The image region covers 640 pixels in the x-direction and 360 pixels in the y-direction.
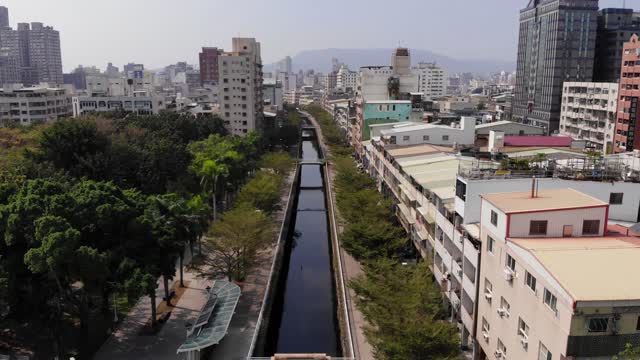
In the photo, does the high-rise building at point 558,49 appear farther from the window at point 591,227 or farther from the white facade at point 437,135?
the window at point 591,227

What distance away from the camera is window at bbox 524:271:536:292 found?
15.3m

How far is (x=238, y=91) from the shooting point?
85.8m

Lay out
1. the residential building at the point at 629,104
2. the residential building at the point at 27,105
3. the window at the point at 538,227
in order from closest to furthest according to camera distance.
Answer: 1. the window at the point at 538,227
2. the residential building at the point at 629,104
3. the residential building at the point at 27,105

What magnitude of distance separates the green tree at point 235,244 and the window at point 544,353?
17.5 metres

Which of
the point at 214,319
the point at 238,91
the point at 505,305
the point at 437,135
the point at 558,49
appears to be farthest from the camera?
the point at 238,91

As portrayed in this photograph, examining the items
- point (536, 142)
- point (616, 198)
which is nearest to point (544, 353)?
point (616, 198)

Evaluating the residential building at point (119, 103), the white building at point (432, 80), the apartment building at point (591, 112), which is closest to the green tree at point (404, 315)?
the apartment building at point (591, 112)

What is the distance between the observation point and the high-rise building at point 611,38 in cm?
7700

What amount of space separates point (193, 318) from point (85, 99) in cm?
8001

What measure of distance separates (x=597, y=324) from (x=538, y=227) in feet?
14.9

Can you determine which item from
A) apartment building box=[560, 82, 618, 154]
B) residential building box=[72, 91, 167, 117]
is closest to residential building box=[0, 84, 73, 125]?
residential building box=[72, 91, 167, 117]

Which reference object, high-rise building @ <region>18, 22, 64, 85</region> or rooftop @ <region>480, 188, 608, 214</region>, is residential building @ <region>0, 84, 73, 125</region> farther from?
high-rise building @ <region>18, 22, 64, 85</region>

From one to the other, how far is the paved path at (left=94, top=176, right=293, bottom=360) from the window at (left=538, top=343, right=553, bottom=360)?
1191cm

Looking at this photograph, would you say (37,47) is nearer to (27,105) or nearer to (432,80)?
(27,105)
